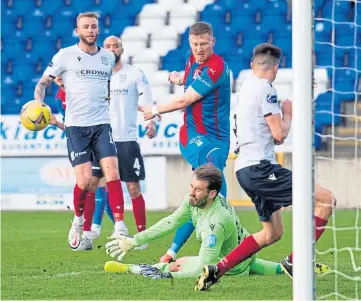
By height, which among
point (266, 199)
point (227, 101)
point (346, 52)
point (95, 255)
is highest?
point (346, 52)

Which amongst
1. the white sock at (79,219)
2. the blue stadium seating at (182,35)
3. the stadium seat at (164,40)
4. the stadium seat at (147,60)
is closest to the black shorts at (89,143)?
the white sock at (79,219)

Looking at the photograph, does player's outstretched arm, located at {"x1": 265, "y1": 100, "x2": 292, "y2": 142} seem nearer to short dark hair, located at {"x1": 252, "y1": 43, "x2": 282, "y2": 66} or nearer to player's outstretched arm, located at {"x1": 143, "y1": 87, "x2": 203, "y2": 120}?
short dark hair, located at {"x1": 252, "y1": 43, "x2": 282, "y2": 66}

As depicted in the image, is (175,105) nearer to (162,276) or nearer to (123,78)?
(162,276)

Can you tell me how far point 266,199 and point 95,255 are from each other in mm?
2700

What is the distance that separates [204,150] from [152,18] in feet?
38.1

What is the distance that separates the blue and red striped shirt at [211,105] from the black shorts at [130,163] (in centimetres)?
218

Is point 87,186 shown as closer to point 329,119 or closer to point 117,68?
point 117,68

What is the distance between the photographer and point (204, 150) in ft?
25.6

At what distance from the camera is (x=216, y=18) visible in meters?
18.6

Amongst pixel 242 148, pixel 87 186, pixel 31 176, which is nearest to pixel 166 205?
pixel 31 176

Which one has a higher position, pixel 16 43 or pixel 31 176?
pixel 16 43

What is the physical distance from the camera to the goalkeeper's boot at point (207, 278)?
6.21 meters

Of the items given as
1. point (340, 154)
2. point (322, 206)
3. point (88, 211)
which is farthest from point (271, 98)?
point (340, 154)

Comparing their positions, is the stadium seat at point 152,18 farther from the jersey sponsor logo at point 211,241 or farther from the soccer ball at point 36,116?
the jersey sponsor logo at point 211,241
